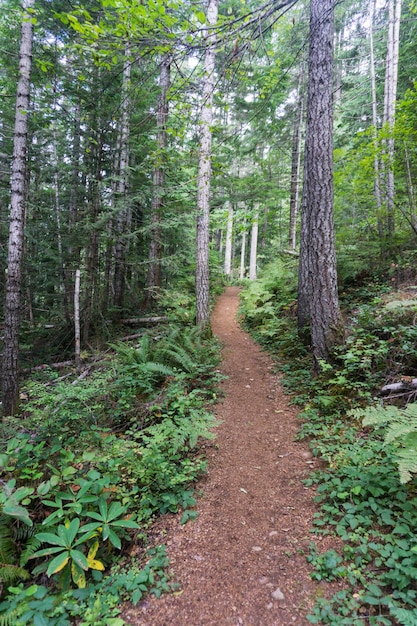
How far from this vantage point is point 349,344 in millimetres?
4953

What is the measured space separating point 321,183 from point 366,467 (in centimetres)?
429

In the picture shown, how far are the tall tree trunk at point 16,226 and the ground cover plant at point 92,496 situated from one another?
221 centimetres

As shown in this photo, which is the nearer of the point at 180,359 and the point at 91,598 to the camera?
the point at 91,598

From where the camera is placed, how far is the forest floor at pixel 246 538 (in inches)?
80.3

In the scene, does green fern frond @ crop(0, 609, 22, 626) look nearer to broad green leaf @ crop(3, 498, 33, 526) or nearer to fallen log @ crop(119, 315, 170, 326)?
broad green leaf @ crop(3, 498, 33, 526)

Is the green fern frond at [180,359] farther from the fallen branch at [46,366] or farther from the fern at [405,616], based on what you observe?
the fern at [405,616]

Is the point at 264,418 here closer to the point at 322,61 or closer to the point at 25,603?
the point at 25,603

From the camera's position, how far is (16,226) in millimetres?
6105

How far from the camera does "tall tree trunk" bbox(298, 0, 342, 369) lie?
4.65 m

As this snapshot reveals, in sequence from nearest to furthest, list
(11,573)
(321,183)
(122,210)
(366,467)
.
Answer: (11,573)
(366,467)
(321,183)
(122,210)

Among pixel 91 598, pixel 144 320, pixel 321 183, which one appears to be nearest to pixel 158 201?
pixel 144 320

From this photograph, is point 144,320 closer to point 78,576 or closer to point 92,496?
point 92,496

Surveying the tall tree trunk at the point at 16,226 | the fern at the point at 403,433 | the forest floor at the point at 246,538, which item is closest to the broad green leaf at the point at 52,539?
the forest floor at the point at 246,538

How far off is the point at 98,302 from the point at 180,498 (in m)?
→ 7.17
